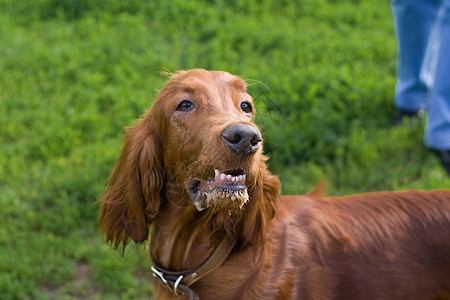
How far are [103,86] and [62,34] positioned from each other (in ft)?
3.58

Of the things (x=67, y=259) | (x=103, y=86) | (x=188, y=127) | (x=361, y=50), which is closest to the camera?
(x=188, y=127)

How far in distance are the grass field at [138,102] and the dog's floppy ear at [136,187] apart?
74 centimetres

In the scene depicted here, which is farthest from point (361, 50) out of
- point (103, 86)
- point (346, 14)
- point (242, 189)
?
point (242, 189)

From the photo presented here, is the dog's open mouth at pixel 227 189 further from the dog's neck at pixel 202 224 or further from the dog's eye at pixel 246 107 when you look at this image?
the dog's eye at pixel 246 107

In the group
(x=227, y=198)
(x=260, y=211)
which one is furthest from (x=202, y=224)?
(x=227, y=198)

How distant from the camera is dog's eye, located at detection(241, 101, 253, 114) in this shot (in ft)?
A: 7.78

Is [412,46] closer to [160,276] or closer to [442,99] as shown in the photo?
[442,99]

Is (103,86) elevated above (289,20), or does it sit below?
below

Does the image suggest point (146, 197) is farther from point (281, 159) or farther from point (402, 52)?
point (402, 52)

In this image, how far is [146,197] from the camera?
7.85 feet

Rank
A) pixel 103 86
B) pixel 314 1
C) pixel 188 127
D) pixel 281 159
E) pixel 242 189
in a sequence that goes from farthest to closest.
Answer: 1. pixel 314 1
2. pixel 103 86
3. pixel 281 159
4. pixel 188 127
5. pixel 242 189

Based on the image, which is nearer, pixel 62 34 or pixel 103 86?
pixel 103 86

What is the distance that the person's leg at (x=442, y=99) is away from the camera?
157 inches

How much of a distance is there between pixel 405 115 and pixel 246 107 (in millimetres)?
2706
